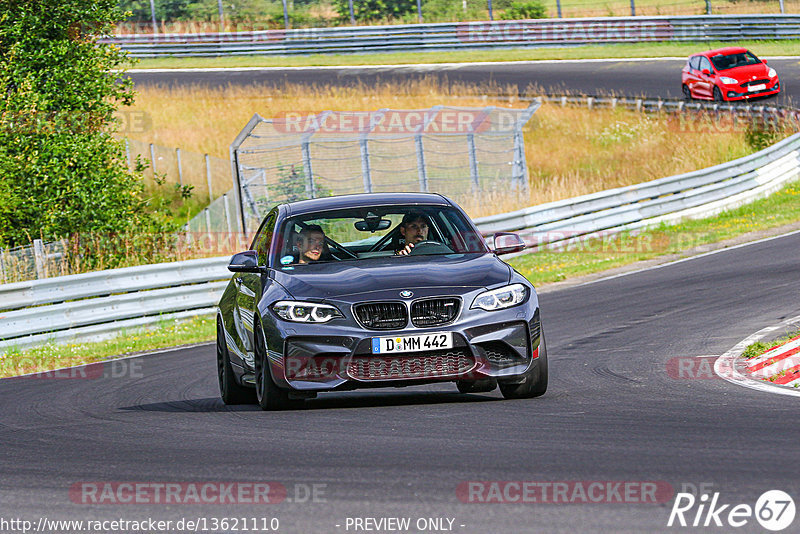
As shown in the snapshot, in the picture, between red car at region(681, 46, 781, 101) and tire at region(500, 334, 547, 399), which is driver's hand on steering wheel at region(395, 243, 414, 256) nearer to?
tire at region(500, 334, 547, 399)

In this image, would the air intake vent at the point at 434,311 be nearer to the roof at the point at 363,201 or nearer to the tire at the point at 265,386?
the tire at the point at 265,386

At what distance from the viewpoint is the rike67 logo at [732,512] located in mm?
4879

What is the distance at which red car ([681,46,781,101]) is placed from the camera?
34.8 metres

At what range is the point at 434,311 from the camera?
27.0 ft

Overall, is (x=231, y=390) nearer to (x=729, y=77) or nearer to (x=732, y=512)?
(x=732, y=512)

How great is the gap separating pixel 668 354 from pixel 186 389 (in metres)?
4.45

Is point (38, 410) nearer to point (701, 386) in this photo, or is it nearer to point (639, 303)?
point (701, 386)

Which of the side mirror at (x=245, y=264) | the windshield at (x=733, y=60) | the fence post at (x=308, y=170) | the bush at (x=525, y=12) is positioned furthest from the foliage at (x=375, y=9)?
the side mirror at (x=245, y=264)

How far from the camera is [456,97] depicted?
40562 millimetres

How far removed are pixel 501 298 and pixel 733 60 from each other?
2952 cm

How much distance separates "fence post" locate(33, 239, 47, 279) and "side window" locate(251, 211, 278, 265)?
28.4 feet

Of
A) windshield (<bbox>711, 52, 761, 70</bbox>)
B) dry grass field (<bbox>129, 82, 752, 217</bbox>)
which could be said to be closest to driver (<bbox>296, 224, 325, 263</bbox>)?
dry grass field (<bbox>129, 82, 752, 217</bbox>)

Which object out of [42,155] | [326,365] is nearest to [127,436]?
[326,365]

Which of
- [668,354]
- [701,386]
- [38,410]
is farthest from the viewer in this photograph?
[668,354]
